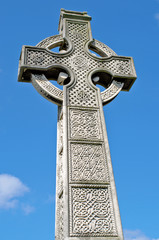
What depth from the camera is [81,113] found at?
5.43m

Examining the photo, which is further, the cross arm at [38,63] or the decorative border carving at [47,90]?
the cross arm at [38,63]

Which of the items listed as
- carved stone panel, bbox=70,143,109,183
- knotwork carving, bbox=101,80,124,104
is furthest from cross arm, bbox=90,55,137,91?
carved stone panel, bbox=70,143,109,183

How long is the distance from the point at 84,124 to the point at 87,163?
0.76 meters

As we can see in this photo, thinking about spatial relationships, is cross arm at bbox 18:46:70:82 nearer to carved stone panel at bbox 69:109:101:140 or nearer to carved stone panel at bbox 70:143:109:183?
carved stone panel at bbox 69:109:101:140

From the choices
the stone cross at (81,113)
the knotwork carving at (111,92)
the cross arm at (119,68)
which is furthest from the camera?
the cross arm at (119,68)

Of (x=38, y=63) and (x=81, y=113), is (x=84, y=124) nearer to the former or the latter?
(x=81, y=113)

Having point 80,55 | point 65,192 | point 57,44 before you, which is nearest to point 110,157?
point 65,192

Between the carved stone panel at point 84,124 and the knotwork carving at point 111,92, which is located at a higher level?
the knotwork carving at point 111,92

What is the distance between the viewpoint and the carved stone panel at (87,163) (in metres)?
4.70

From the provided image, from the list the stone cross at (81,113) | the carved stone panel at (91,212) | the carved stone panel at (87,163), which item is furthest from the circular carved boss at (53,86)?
the carved stone panel at (91,212)

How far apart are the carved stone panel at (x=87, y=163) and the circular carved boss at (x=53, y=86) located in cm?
105

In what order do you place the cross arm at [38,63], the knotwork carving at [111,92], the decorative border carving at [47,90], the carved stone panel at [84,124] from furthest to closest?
the knotwork carving at [111,92] → the cross arm at [38,63] → the decorative border carving at [47,90] → the carved stone panel at [84,124]

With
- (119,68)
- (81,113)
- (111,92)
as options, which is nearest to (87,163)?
(81,113)

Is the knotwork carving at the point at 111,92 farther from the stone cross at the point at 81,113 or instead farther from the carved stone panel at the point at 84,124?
the carved stone panel at the point at 84,124
